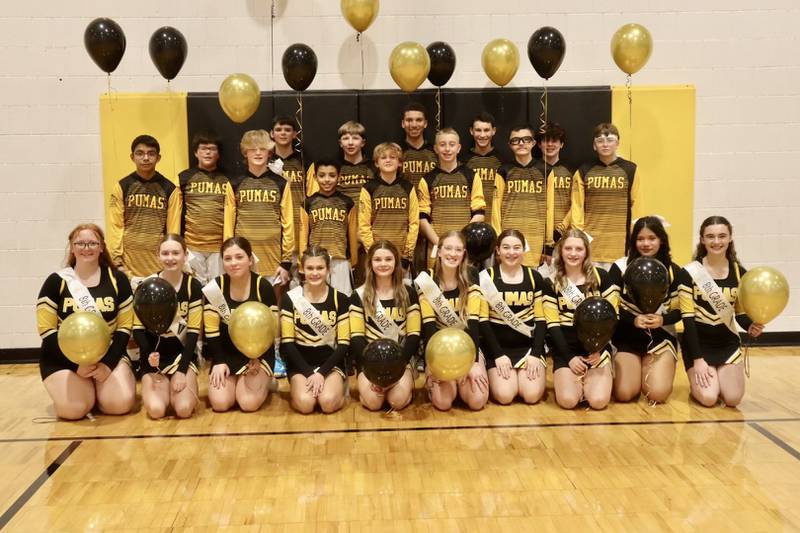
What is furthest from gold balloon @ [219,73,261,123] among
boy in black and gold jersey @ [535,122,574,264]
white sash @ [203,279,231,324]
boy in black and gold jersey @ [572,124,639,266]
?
boy in black and gold jersey @ [572,124,639,266]

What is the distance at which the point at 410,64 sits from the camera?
543 cm

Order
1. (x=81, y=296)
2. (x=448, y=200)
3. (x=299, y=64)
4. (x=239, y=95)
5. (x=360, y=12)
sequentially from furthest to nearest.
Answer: (x=360, y=12) < (x=448, y=200) < (x=299, y=64) < (x=239, y=95) < (x=81, y=296)

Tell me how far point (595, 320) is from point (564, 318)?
1.25ft

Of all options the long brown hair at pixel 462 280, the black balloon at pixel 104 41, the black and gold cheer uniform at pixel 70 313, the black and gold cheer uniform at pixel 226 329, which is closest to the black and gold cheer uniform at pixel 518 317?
the long brown hair at pixel 462 280

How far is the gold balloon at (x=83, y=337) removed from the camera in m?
4.28

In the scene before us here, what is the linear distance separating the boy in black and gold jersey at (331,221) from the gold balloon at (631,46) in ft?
6.97

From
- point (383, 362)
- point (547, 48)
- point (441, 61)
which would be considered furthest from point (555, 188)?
point (383, 362)

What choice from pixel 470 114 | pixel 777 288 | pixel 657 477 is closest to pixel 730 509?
pixel 657 477

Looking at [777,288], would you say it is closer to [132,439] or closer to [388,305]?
[388,305]

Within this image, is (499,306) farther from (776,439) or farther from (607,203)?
(776,439)

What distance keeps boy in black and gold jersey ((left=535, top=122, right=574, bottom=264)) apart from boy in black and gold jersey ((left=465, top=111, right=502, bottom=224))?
0.37 meters

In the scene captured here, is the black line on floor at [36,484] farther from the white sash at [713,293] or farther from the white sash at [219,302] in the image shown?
the white sash at [713,293]

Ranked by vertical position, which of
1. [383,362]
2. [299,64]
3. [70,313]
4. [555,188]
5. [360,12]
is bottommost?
[383,362]

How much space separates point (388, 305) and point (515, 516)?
1812 mm
